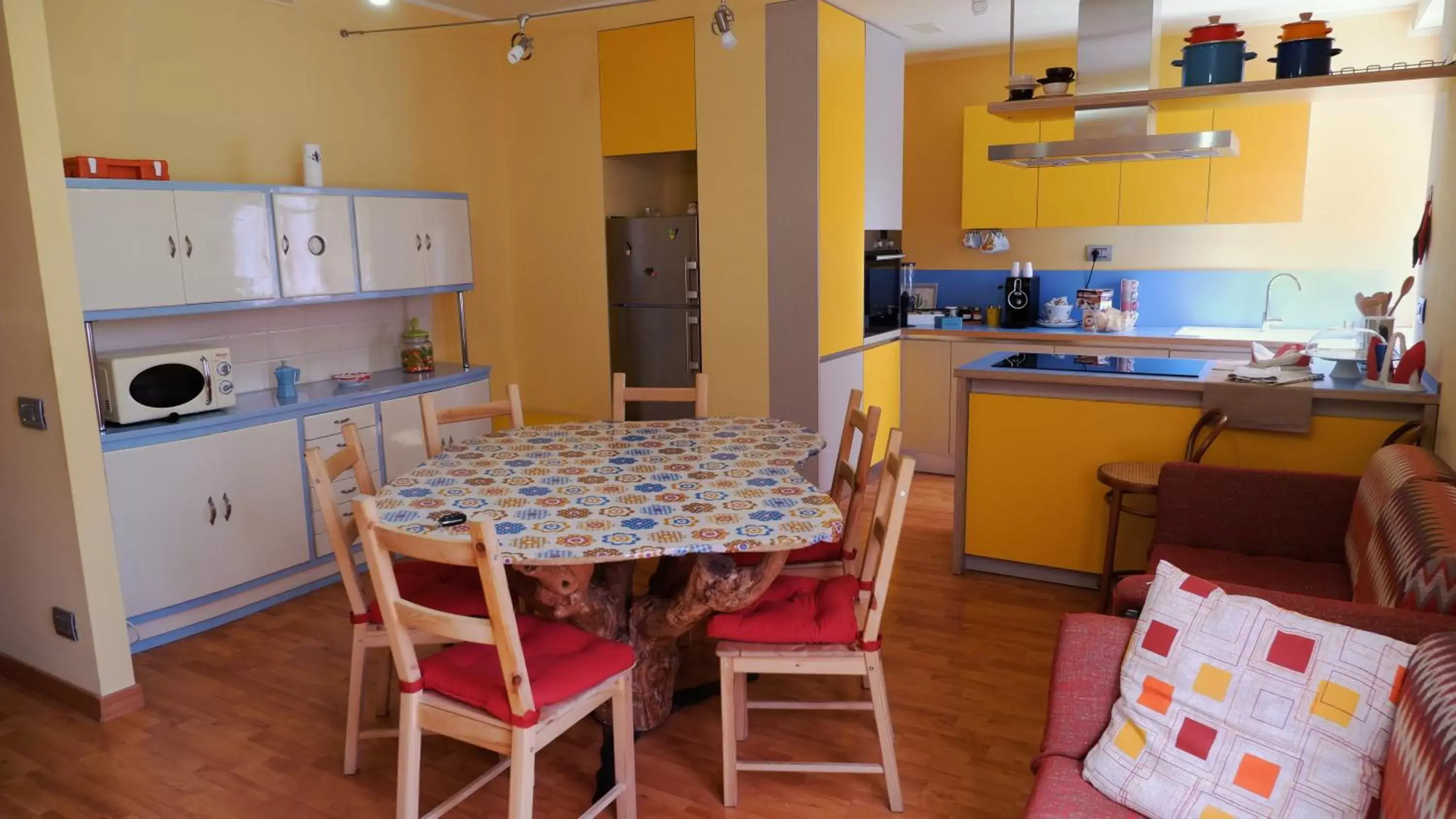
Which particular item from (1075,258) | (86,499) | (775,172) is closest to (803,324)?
(775,172)

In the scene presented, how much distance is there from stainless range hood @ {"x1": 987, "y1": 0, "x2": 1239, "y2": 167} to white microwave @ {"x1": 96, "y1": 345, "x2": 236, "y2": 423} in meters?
3.42

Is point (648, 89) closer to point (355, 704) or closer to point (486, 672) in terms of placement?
point (355, 704)

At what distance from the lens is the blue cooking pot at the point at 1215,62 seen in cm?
342

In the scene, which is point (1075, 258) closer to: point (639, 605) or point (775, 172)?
point (775, 172)

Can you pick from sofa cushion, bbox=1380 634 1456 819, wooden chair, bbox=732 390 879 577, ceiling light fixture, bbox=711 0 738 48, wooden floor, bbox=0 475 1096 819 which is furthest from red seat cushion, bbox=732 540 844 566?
ceiling light fixture, bbox=711 0 738 48

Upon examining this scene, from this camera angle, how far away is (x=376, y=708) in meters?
3.23

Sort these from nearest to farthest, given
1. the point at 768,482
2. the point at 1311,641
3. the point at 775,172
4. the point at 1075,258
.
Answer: the point at 1311,641 < the point at 768,482 < the point at 775,172 < the point at 1075,258

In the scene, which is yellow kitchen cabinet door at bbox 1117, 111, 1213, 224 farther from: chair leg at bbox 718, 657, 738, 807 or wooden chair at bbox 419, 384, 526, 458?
chair leg at bbox 718, 657, 738, 807

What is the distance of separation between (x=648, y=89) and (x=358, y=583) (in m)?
3.35

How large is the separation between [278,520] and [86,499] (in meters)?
0.96

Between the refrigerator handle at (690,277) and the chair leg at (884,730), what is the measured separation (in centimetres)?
301

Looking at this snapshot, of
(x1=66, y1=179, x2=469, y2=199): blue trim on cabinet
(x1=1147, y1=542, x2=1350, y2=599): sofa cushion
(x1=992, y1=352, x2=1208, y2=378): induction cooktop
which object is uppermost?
(x1=66, y1=179, x2=469, y2=199): blue trim on cabinet

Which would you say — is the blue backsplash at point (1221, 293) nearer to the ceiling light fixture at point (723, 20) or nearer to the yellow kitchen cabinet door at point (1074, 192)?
the yellow kitchen cabinet door at point (1074, 192)

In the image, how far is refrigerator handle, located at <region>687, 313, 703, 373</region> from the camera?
5246 mm
